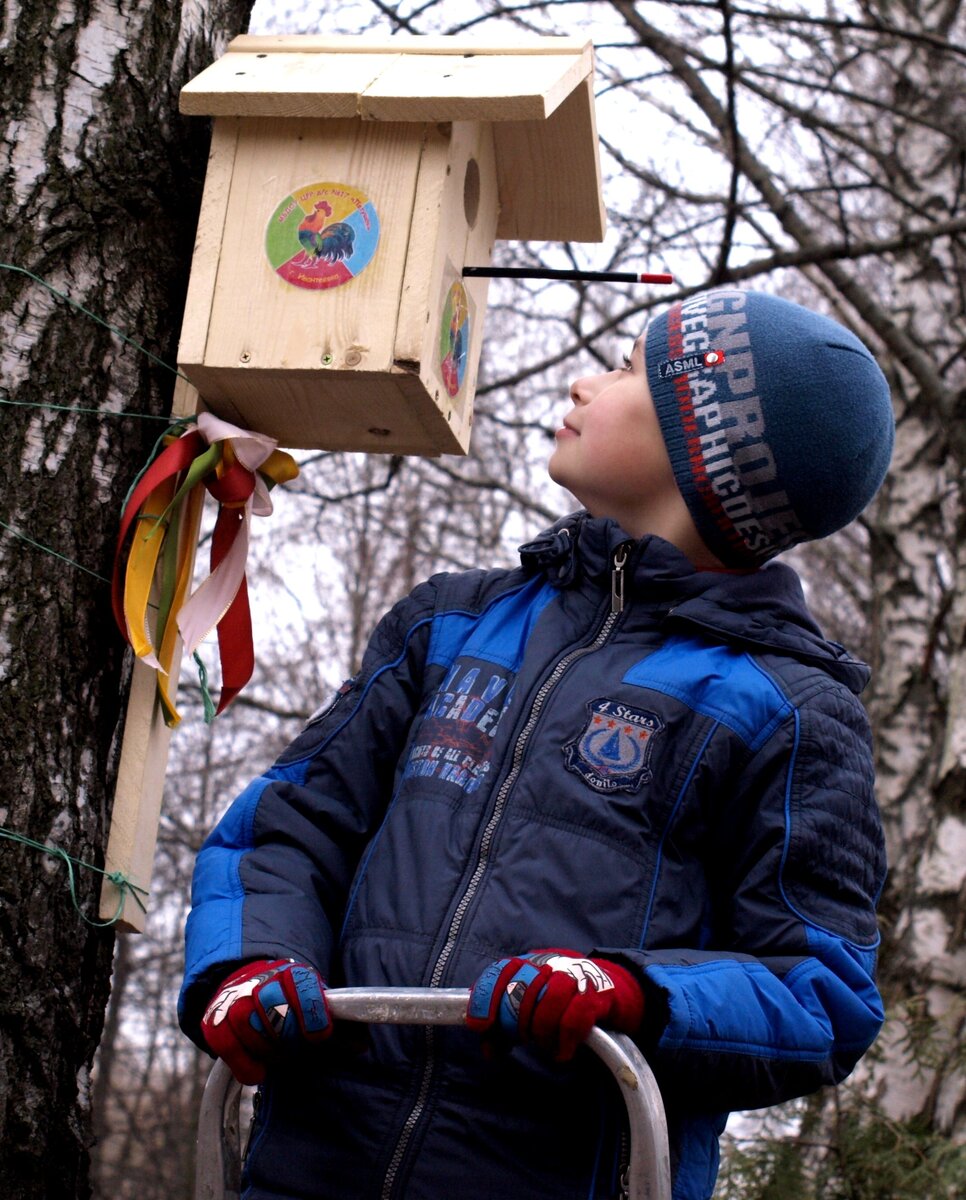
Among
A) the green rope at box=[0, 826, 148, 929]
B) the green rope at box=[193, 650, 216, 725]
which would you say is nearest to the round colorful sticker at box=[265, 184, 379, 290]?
the green rope at box=[193, 650, 216, 725]

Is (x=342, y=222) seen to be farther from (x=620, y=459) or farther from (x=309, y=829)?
(x=309, y=829)

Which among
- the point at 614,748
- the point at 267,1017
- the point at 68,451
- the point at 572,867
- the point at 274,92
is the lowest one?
the point at 267,1017

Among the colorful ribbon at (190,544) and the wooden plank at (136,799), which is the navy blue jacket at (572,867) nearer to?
the wooden plank at (136,799)

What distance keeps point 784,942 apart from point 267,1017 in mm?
653

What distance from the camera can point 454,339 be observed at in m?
2.33

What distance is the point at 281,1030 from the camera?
1687 millimetres

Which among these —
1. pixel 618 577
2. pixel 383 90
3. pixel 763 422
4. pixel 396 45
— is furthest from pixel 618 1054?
pixel 396 45

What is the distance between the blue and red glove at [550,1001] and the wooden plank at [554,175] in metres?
1.51

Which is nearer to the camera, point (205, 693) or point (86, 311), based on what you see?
point (86, 311)

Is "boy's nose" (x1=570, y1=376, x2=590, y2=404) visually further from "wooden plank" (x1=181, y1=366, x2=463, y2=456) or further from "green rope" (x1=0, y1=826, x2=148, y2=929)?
"green rope" (x1=0, y1=826, x2=148, y2=929)

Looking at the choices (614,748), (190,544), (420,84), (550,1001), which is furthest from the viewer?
(190,544)

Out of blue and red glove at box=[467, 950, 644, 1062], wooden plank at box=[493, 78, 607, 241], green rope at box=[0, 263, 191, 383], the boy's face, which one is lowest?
blue and red glove at box=[467, 950, 644, 1062]

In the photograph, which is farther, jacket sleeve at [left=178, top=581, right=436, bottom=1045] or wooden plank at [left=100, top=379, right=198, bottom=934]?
wooden plank at [left=100, top=379, right=198, bottom=934]

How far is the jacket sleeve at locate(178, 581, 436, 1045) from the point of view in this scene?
185cm
